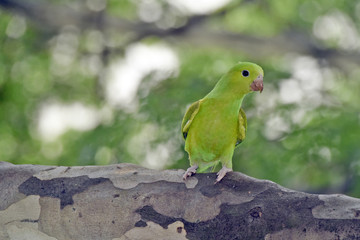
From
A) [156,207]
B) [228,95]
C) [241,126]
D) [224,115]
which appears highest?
[228,95]

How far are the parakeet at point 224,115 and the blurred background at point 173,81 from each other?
182cm

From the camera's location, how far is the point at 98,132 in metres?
5.98

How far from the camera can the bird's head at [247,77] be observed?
10.4ft

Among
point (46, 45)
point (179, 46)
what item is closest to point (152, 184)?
point (179, 46)

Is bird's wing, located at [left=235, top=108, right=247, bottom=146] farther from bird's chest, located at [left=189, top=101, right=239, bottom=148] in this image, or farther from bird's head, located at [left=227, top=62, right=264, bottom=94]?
bird's head, located at [left=227, top=62, right=264, bottom=94]

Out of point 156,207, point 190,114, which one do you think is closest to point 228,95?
point 190,114

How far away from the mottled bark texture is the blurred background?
2402mm

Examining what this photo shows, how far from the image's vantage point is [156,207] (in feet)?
8.49

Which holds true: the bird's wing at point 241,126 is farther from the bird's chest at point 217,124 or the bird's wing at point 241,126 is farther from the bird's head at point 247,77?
the bird's head at point 247,77

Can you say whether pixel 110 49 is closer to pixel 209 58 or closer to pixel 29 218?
pixel 209 58

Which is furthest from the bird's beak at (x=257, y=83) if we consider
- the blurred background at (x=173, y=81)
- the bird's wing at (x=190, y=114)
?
the blurred background at (x=173, y=81)

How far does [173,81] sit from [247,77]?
3300 mm

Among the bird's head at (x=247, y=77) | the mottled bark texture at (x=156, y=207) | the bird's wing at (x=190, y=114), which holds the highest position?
the bird's head at (x=247, y=77)

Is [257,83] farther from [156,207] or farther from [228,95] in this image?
[156,207]
